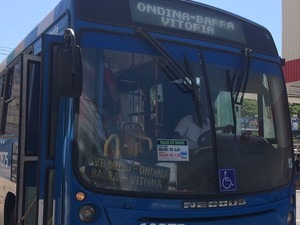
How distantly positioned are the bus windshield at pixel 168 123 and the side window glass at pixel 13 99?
1.61 metres

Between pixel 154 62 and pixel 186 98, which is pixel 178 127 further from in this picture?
pixel 154 62

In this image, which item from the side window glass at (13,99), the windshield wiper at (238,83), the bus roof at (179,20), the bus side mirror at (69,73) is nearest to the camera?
the bus side mirror at (69,73)

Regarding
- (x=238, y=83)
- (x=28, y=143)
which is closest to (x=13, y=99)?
(x=28, y=143)

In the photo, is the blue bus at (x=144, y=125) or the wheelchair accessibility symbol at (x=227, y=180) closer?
the blue bus at (x=144, y=125)

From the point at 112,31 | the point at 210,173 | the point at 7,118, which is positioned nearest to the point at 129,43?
the point at 112,31

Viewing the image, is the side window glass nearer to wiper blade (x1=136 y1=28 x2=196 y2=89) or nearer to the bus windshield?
the bus windshield

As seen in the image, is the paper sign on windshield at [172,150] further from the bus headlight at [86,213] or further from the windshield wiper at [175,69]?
the bus headlight at [86,213]

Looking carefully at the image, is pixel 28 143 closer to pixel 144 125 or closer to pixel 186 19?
Answer: pixel 144 125

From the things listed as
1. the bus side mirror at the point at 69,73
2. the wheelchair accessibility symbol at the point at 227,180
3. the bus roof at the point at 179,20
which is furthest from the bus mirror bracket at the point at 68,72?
the wheelchair accessibility symbol at the point at 227,180

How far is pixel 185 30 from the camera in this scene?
4598mm

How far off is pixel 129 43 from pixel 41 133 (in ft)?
3.56

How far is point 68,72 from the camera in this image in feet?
12.2

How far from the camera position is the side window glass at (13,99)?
17.5ft

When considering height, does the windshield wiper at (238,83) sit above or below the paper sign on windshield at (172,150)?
above
